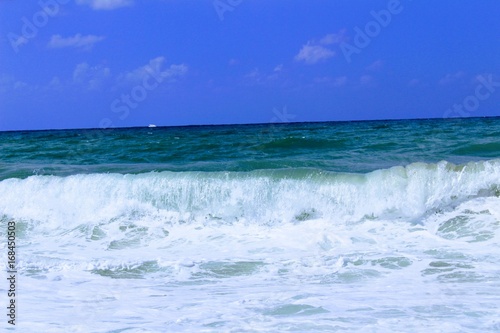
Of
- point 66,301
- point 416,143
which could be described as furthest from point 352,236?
point 416,143

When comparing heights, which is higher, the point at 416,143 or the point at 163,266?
the point at 416,143

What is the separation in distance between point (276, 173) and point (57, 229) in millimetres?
4014

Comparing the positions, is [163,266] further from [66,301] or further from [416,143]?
[416,143]

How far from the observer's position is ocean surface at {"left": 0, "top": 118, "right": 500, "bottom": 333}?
17.0 feet

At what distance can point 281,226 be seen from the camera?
9.30 meters

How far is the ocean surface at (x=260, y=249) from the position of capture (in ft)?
17.0

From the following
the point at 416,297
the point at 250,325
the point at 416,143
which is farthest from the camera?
the point at 416,143

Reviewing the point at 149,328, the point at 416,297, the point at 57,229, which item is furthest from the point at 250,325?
the point at 57,229

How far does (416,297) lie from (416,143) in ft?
48.3

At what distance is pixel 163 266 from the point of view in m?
7.25

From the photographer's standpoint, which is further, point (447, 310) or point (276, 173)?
point (276, 173)

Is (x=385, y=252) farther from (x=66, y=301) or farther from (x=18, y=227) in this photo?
(x=18, y=227)

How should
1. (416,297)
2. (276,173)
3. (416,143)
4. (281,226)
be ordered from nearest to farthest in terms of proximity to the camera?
(416,297) → (281,226) → (276,173) → (416,143)

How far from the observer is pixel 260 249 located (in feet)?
26.0
